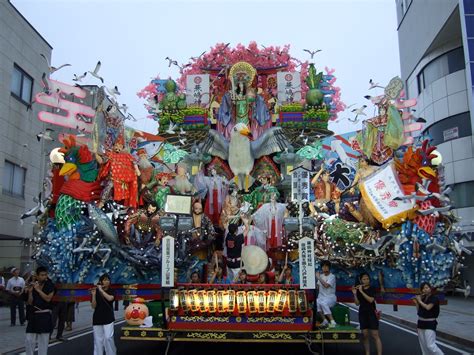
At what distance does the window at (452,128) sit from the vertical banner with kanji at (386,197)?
50.7ft

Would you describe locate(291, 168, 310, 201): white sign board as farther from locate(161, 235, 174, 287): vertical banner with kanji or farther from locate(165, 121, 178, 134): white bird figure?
locate(165, 121, 178, 134): white bird figure

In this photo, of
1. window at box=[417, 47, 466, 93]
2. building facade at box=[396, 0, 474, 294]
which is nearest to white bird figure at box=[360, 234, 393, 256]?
building facade at box=[396, 0, 474, 294]

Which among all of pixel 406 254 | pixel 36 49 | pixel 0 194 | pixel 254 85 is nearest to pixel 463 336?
pixel 406 254

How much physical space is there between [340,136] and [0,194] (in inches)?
584

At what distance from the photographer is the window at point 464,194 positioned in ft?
78.4

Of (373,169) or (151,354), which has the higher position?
(373,169)

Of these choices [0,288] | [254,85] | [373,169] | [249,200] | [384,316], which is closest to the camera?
[373,169]

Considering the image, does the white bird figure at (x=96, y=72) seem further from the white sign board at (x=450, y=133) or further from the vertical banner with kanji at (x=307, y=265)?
the white sign board at (x=450, y=133)

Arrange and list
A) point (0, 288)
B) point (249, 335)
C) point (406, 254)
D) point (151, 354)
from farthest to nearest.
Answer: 1. point (0, 288)
2. point (151, 354)
3. point (406, 254)
4. point (249, 335)

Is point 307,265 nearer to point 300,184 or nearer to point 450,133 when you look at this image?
point 300,184

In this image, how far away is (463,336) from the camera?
11.6 metres

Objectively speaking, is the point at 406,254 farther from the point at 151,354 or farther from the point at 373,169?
the point at 151,354

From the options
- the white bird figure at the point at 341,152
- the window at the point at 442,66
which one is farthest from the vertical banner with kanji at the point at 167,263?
the window at the point at 442,66

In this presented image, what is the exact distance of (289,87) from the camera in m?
14.2
